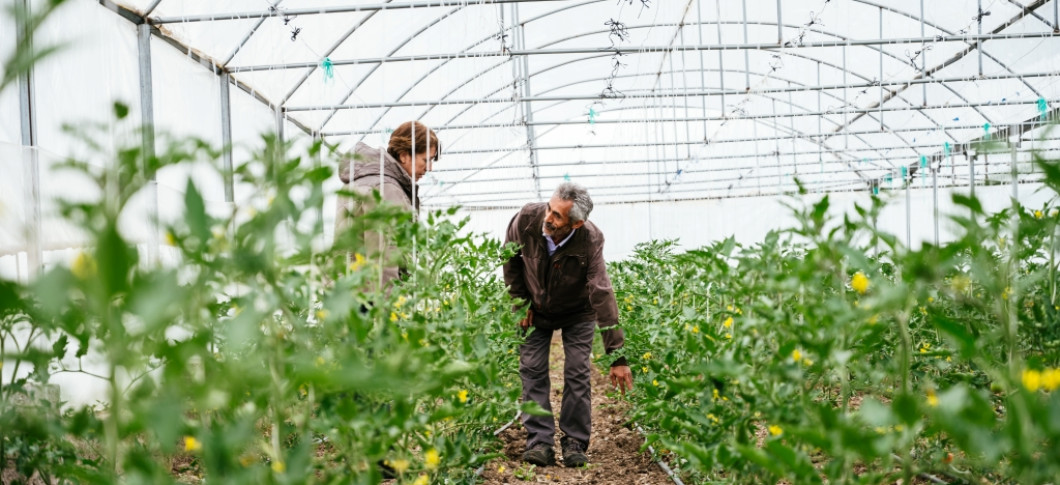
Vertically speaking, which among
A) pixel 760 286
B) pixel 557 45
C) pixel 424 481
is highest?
pixel 557 45

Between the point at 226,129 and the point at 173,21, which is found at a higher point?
the point at 173,21

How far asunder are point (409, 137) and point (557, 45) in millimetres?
7790

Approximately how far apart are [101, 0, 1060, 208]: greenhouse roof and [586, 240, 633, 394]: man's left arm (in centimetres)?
250

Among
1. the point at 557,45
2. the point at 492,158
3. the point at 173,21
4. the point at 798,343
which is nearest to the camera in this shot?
the point at 798,343

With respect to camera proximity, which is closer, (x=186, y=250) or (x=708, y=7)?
(x=186, y=250)

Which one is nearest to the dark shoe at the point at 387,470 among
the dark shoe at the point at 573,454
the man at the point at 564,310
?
A: the man at the point at 564,310

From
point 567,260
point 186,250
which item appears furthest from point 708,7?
point 186,250

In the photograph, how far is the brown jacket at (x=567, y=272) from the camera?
12.2 feet

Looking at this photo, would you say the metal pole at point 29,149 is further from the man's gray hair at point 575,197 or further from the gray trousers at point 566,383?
the gray trousers at point 566,383

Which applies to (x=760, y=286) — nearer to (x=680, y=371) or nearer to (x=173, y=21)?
(x=680, y=371)

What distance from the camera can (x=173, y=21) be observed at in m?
6.33

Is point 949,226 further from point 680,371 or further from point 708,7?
point 708,7

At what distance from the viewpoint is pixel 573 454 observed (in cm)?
378

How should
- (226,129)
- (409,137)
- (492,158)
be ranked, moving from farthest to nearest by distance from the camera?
(492,158) < (226,129) < (409,137)
